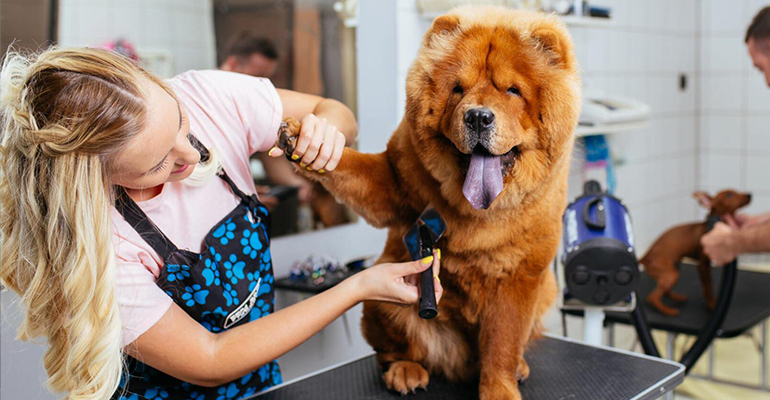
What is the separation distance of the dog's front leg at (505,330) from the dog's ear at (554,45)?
1.33 feet

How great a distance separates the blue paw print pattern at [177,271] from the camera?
1195mm

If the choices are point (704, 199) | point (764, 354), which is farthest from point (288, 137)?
point (764, 354)

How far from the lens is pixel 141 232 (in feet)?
3.90

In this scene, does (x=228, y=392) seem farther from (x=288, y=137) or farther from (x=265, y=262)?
(x=288, y=137)

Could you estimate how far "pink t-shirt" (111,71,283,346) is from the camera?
1.13 meters

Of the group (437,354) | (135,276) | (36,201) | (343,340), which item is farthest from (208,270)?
(343,340)

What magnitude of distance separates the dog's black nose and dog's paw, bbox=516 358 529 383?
0.56 m

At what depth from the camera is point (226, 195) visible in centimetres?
135

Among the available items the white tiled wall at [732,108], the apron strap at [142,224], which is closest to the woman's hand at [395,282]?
the apron strap at [142,224]

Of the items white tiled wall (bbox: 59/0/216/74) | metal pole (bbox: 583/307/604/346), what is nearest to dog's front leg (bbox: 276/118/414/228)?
metal pole (bbox: 583/307/604/346)

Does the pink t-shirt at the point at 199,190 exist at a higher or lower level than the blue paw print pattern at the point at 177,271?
higher

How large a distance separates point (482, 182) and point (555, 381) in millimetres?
542

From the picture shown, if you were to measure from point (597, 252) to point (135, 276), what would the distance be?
3.15 feet

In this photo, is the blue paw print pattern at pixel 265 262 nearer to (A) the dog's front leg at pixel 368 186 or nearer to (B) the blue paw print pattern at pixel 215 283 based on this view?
(B) the blue paw print pattern at pixel 215 283
